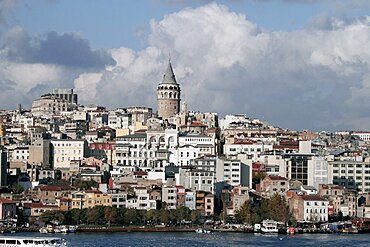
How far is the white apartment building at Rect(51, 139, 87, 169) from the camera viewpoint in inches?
1809

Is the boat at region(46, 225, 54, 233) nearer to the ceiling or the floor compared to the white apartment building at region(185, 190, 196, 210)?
nearer to the floor

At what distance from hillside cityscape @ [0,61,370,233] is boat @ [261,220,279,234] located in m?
0.63

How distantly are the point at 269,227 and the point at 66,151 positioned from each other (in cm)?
1417

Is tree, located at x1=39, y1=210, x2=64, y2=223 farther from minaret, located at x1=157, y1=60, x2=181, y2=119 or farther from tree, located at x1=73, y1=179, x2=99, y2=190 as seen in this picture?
minaret, located at x1=157, y1=60, x2=181, y2=119

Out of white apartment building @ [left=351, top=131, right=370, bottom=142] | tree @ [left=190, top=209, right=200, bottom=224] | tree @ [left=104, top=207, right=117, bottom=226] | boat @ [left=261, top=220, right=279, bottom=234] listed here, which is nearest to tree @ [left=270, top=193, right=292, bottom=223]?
boat @ [left=261, top=220, right=279, bottom=234]

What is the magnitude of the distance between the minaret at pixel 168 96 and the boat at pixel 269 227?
24532 mm

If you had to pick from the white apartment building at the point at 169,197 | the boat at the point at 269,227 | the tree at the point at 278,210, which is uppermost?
the white apartment building at the point at 169,197

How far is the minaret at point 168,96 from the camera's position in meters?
59.0

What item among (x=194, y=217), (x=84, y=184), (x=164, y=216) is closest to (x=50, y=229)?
(x=164, y=216)

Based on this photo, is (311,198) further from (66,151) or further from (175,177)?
(66,151)

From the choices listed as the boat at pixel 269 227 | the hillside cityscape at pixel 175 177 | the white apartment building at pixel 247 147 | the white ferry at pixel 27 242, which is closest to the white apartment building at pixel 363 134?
the hillside cityscape at pixel 175 177

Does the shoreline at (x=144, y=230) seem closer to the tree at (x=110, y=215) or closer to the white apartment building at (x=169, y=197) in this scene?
the tree at (x=110, y=215)

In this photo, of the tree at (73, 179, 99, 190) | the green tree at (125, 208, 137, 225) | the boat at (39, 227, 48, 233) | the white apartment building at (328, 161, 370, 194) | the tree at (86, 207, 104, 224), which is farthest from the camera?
the white apartment building at (328, 161, 370, 194)

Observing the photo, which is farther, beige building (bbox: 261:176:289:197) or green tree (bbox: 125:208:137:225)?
beige building (bbox: 261:176:289:197)
